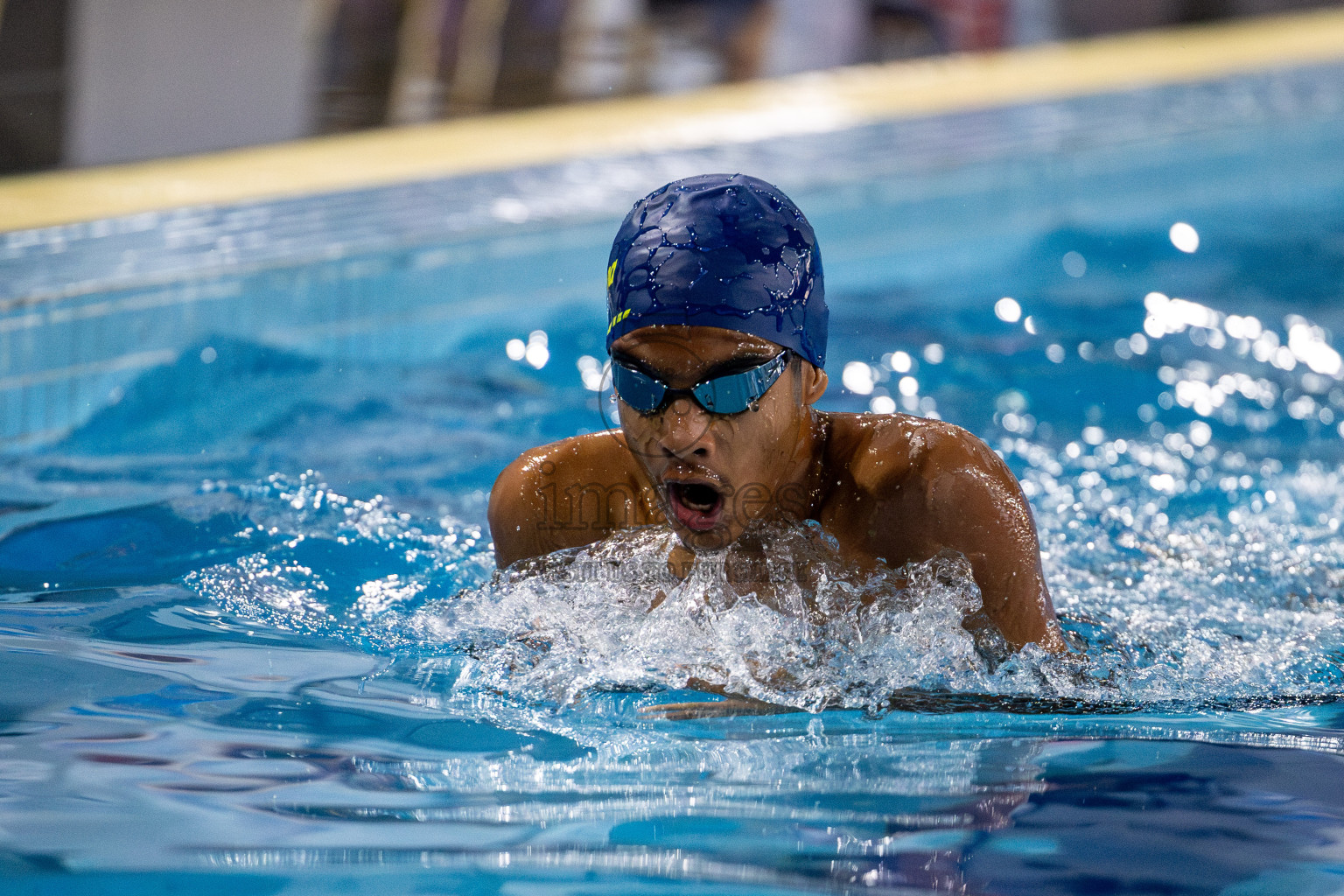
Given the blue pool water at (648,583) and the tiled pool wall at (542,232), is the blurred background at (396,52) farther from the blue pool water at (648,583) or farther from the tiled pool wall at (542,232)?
the blue pool water at (648,583)

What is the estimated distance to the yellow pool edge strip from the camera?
525 centimetres

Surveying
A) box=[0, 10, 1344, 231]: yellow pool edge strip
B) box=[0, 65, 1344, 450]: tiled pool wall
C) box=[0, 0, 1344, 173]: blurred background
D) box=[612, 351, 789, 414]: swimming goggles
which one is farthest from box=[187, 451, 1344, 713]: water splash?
A: box=[0, 0, 1344, 173]: blurred background

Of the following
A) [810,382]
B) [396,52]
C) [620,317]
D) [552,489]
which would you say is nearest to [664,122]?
[396,52]

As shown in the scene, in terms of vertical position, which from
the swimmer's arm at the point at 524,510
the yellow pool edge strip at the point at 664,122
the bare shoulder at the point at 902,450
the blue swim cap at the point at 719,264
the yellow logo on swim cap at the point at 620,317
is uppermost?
the yellow pool edge strip at the point at 664,122

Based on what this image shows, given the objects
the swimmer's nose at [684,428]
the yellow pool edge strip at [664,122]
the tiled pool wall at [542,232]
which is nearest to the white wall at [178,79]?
the yellow pool edge strip at [664,122]

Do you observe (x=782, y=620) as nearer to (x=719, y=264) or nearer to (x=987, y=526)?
(x=987, y=526)

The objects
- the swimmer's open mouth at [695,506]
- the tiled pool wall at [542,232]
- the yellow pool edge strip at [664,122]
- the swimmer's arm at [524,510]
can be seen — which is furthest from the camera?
the yellow pool edge strip at [664,122]

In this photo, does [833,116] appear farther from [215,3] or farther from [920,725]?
[920,725]

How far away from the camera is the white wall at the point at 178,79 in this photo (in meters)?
6.37

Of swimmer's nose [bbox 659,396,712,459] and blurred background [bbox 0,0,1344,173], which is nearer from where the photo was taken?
swimmer's nose [bbox 659,396,712,459]

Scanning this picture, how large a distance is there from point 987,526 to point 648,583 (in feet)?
2.04

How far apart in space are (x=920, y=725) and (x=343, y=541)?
4.77ft

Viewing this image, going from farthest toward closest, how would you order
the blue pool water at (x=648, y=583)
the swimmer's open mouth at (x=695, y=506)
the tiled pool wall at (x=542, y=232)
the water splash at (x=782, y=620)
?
the tiled pool wall at (x=542, y=232) → the water splash at (x=782, y=620) → the swimmer's open mouth at (x=695, y=506) → the blue pool water at (x=648, y=583)

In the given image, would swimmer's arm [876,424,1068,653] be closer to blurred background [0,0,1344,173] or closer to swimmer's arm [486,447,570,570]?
swimmer's arm [486,447,570,570]
